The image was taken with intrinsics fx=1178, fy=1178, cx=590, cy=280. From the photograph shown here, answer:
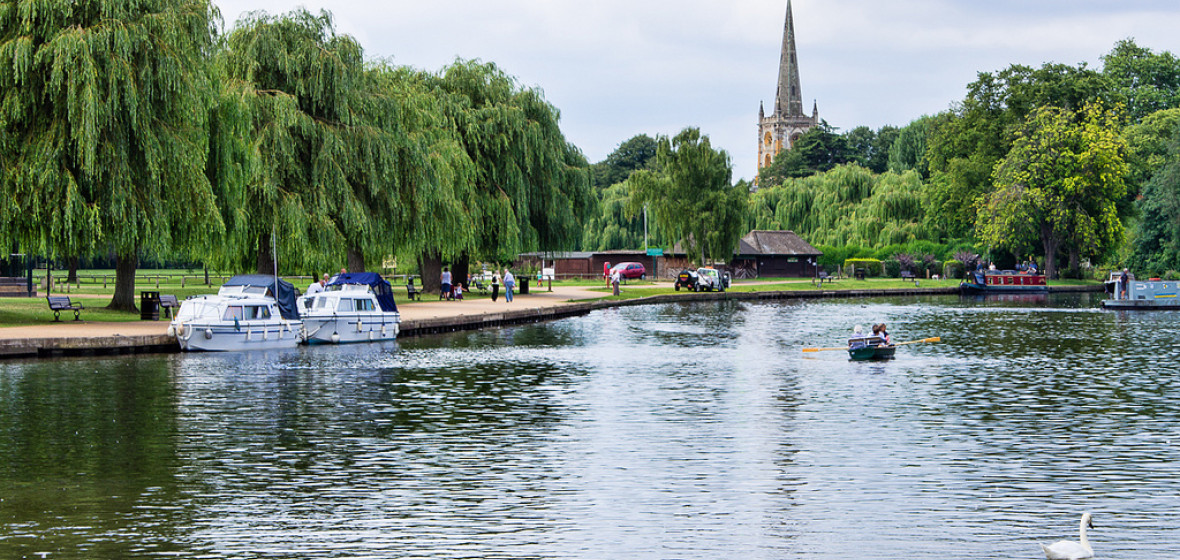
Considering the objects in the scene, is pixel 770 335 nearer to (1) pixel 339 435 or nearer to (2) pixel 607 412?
Answer: (2) pixel 607 412

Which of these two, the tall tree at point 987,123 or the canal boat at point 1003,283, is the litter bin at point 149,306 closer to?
the canal boat at point 1003,283

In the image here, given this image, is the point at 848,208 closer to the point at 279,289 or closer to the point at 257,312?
the point at 279,289

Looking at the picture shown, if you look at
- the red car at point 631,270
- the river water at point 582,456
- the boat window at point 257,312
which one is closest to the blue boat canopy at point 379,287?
the boat window at point 257,312

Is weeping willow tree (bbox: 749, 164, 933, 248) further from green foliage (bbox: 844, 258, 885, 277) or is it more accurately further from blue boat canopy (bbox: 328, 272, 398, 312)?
blue boat canopy (bbox: 328, 272, 398, 312)

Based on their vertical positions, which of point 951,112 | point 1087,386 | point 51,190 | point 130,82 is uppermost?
point 951,112

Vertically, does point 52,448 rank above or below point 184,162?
below

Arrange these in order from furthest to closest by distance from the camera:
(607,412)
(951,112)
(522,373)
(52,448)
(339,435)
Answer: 1. (951,112)
2. (522,373)
3. (607,412)
4. (339,435)
5. (52,448)

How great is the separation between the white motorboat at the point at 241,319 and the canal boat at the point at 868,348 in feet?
54.7

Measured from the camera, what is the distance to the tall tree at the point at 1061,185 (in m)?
86.7

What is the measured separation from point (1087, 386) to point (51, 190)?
27922mm

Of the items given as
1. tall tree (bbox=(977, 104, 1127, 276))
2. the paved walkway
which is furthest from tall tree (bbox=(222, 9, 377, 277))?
tall tree (bbox=(977, 104, 1127, 276))

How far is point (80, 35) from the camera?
33781 millimetres

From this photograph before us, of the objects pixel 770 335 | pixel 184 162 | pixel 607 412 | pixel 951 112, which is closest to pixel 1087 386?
pixel 607 412

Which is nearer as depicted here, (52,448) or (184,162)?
(52,448)
